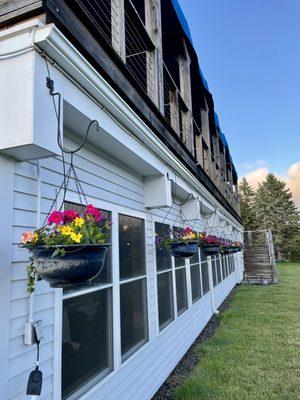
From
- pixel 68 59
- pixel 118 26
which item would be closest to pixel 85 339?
pixel 68 59

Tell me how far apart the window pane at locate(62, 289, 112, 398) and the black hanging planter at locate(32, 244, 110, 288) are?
2.61 ft

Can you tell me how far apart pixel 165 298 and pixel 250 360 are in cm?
173

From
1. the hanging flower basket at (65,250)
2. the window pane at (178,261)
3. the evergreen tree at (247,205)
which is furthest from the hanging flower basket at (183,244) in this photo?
the evergreen tree at (247,205)

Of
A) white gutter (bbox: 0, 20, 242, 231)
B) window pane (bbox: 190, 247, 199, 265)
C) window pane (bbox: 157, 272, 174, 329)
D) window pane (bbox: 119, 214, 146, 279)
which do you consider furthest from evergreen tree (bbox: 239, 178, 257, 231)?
white gutter (bbox: 0, 20, 242, 231)

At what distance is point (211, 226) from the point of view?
932cm

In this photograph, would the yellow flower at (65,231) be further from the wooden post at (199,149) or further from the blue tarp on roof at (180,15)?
the wooden post at (199,149)

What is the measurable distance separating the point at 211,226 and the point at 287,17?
7.86m

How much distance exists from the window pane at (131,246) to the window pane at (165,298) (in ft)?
2.47

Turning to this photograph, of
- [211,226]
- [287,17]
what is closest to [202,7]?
[287,17]

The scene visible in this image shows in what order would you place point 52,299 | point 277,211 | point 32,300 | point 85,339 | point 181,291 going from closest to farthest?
point 32,300, point 52,299, point 85,339, point 181,291, point 277,211

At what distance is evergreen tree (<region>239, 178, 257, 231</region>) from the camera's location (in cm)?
4384

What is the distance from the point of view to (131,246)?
3787 millimetres

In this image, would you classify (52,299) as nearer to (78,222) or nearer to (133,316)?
(78,222)

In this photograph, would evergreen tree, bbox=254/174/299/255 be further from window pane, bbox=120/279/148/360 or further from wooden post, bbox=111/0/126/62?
wooden post, bbox=111/0/126/62
